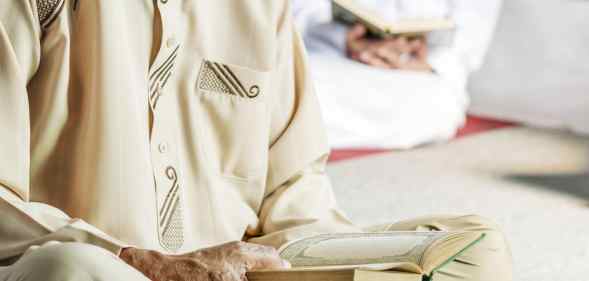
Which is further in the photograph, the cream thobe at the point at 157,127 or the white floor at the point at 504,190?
the white floor at the point at 504,190

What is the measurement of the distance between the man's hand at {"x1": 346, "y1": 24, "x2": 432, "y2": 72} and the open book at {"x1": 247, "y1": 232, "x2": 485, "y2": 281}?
2369 mm

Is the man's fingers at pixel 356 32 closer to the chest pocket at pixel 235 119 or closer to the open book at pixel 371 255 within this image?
the chest pocket at pixel 235 119

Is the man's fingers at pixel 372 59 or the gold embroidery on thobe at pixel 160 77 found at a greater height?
the gold embroidery on thobe at pixel 160 77

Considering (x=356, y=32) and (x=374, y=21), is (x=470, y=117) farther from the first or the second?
(x=374, y=21)

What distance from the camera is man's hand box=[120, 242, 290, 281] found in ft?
4.18

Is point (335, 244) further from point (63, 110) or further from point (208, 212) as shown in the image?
point (63, 110)

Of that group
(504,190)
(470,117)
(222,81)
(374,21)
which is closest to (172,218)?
(222,81)

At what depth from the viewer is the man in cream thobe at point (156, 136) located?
132 centimetres

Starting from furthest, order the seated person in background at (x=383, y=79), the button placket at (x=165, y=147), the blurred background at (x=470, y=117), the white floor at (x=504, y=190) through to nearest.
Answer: the seated person in background at (x=383, y=79) < the blurred background at (x=470, y=117) < the white floor at (x=504, y=190) < the button placket at (x=165, y=147)

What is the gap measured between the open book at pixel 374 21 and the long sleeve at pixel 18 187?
2325 millimetres

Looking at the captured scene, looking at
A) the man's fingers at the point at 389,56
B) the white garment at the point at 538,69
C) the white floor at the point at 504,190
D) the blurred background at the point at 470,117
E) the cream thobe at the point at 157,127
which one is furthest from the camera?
the white garment at the point at 538,69

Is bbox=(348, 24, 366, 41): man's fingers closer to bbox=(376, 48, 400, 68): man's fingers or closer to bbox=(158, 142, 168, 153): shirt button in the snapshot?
bbox=(376, 48, 400, 68): man's fingers

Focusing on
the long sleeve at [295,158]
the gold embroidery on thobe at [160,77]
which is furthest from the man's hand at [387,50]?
the gold embroidery on thobe at [160,77]

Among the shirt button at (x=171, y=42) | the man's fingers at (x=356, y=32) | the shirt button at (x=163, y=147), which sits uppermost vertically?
the shirt button at (x=171, y=42)
